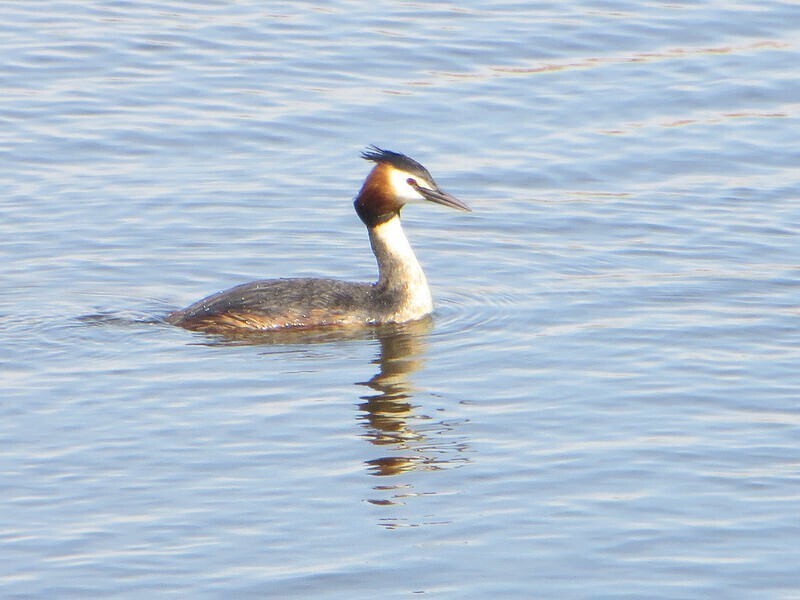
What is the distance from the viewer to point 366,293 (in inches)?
482

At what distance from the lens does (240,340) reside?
461 inches

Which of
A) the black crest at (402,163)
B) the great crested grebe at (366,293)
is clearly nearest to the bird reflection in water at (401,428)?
the great crested grebe at (366,293)

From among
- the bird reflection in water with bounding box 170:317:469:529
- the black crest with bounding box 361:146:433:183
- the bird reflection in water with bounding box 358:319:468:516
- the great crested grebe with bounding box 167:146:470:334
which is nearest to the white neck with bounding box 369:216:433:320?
the great crested grebe with bounding box 167:146:470:334

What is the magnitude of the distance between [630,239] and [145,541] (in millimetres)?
6624

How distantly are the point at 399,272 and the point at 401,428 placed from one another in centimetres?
262

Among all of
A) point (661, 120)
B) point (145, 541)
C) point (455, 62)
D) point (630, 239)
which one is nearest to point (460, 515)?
point (145, 541)

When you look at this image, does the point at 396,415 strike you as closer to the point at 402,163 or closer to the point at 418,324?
the point at 418,324

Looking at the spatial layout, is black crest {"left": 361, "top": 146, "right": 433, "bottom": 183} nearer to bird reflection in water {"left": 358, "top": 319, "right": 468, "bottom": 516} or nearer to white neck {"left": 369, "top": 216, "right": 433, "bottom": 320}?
white neck {"left": 369, "top": 216, "right": 433, "bottom": 320}

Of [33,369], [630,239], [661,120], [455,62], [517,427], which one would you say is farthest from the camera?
[455,62]

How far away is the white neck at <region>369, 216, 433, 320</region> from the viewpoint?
1223cm

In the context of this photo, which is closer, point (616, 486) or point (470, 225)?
→ point (616, 486)

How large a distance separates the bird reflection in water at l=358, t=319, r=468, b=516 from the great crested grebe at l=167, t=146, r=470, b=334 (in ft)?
1.87

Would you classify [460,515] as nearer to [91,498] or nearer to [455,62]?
[91,498]

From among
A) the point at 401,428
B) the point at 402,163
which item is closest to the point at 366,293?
the point at 402,163
